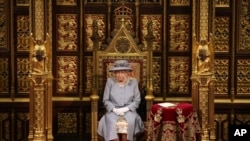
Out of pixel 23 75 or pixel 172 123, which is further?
pixel 23 75

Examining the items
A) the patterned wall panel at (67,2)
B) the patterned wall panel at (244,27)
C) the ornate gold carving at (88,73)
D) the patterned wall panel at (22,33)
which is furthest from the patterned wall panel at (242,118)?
the patterned wall panel at (22,33)

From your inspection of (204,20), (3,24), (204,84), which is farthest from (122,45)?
(3,24)

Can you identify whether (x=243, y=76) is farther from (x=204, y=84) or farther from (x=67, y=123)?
(x=67, y=123)

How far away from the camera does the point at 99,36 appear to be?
9891mm

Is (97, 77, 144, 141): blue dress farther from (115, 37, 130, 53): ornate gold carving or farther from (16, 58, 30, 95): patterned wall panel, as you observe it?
(16, 58, 30, 95): patterned wall panel

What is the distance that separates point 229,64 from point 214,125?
3.35 feet

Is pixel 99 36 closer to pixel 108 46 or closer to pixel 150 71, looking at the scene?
pixel 108 46

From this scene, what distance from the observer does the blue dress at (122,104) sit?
920cm

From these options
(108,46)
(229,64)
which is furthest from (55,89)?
(229,64)

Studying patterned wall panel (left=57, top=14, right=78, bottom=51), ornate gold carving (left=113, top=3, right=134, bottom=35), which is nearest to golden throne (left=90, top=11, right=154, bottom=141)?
ornate gold carving (left=113, top=3, right=134, bottom=35)

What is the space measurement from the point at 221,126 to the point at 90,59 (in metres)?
2.32

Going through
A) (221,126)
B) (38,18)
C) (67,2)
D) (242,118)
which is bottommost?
(221,126)

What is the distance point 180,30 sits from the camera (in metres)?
10.2

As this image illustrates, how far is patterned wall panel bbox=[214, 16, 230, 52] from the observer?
10.1 m
